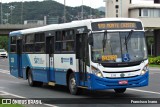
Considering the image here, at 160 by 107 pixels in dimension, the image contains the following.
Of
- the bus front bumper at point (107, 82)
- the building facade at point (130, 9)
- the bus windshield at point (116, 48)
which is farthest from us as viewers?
the building facade at point (130, 9)

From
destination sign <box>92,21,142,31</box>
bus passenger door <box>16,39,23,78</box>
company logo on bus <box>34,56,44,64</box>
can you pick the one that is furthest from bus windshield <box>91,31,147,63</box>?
bus passenger door <box>16,39,23,78</box>

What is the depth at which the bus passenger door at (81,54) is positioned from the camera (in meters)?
17.0

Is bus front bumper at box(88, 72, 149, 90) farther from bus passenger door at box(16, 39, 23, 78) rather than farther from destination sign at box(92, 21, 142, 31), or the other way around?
bus passenger door at box(16, 39, 23, 78)

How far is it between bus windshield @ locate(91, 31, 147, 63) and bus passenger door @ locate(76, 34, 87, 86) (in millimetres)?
715

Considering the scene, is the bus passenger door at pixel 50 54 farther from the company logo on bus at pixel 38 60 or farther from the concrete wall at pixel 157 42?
the concrete wall at pixel 157 42

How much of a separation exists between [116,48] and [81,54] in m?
1.59

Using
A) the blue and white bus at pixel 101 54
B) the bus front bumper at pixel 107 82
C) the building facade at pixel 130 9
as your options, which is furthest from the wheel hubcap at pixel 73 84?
the building facade at pixel 130 9

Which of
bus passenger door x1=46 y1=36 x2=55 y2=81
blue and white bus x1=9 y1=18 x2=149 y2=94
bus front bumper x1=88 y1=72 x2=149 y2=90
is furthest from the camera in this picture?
bus passenger door x1=46 y1=36 x2=55 y2=81

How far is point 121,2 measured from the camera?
93.9 metres

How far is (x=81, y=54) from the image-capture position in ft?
56.9

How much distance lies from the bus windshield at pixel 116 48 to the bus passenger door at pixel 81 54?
715 mm

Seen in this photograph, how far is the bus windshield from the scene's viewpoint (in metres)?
16.2

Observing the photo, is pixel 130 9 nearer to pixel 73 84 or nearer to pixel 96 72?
pixel 73 84

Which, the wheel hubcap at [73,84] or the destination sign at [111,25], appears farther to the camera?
the wheel hubcap at [73,84]
